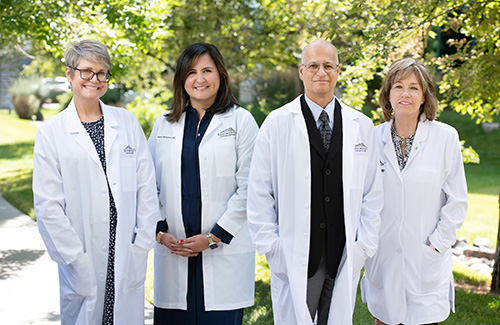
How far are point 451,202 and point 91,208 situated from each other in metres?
2.18

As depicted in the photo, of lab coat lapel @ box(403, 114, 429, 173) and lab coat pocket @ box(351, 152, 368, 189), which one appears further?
lab coat lapel @ box(403, 114, 429, 173)

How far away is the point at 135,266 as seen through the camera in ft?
12.3

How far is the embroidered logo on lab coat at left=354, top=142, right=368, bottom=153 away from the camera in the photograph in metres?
3.49

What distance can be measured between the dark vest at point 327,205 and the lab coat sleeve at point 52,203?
1.38 m

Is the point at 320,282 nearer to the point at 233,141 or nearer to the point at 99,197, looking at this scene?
the point at 233,141

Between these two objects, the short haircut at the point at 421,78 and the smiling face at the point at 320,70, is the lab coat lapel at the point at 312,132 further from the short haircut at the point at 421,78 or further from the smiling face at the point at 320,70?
the short haircut at the point at 421,78

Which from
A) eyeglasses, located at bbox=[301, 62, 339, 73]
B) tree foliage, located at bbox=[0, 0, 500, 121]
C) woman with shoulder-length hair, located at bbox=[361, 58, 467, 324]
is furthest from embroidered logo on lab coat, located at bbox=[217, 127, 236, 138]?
tree foliage, located at bbox=[0, 0, 500, 121]

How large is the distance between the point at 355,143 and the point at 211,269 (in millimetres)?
1242

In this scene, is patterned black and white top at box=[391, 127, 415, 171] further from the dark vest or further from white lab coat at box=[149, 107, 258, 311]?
white lab coat at box=[149, 107, 258, 311]

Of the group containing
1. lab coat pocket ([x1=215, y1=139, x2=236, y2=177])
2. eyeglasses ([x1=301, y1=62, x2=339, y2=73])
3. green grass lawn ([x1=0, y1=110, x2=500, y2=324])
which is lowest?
green grass lawn ([x1=0, y1=110, x2=500, y2=324])

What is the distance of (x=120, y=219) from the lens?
11.9 feet

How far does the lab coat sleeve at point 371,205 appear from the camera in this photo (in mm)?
3482

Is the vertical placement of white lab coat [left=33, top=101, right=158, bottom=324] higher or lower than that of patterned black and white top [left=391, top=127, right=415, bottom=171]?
lower

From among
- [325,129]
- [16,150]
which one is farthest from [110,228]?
[16,150]
